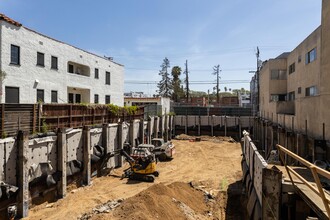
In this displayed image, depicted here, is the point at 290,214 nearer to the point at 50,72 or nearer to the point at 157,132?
the point at 50,72

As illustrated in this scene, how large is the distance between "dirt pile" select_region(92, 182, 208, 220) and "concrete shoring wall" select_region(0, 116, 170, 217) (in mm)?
3864

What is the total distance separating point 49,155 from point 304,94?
68.1 feet

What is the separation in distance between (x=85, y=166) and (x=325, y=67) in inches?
590

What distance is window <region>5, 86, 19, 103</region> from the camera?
17141 mm

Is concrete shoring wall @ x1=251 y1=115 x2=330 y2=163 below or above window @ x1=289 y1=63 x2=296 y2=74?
below

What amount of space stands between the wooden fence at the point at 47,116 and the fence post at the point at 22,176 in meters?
0.91

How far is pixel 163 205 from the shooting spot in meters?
10.4

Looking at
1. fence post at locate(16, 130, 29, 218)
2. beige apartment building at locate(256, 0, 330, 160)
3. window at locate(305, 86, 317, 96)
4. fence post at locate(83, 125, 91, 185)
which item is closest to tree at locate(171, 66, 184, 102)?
beige apartment building at locate(256, 0, 330, 160)

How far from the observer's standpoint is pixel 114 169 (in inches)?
741

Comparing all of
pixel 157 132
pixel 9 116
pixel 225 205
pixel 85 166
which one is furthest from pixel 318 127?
pixel 157 132

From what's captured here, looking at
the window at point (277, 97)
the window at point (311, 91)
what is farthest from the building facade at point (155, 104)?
the window at point (311, 91)

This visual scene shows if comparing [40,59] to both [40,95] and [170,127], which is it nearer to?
[40,95]

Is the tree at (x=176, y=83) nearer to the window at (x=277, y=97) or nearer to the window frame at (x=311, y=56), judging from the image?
the window at (x=277, y=97)

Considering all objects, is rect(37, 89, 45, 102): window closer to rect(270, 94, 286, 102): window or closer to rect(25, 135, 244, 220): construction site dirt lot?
rect(25, 135, 244, 220): construction site dirt lot
